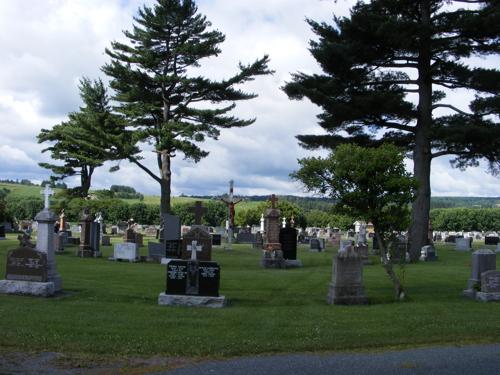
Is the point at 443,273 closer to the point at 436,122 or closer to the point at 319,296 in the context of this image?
the point at 319,296

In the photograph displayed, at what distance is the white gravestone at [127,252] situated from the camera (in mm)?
22922

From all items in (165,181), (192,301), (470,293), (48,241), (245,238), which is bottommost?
(192,301)

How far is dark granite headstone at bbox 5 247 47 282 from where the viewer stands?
41.0 ft

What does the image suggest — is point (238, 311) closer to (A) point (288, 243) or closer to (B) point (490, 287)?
(B) point (490, 287)

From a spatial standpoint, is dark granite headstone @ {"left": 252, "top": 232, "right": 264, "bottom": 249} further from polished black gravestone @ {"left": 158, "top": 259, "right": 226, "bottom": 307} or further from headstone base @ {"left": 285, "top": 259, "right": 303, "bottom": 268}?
polished black gravestone @ {"left": 158, "top": 259, "right": 226, "bottom": 307}

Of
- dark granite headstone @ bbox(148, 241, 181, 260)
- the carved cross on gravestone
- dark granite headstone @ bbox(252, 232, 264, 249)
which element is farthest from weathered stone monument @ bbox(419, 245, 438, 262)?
the carved cross on gravestone

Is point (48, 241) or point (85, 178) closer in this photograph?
point (48, 241)

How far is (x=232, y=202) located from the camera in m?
35.4

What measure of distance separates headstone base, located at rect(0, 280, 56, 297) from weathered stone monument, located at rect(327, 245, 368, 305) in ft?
19.5

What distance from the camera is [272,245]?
22.4 metres

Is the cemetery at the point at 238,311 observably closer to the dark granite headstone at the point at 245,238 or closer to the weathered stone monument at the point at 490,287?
the weathered stone monument at the point at 490,287

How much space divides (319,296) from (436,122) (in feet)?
53.3

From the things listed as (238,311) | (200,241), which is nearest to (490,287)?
(238,311)

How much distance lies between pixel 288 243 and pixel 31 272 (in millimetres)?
12266
